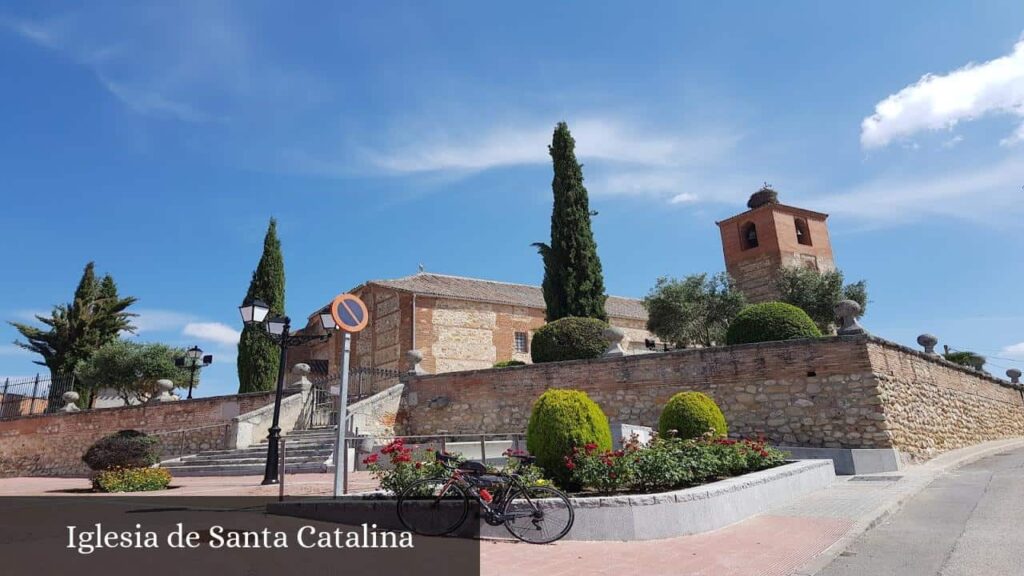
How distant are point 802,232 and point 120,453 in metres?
37.5

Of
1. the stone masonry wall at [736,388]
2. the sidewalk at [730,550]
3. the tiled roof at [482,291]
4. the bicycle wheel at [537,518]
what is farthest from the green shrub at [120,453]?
the tiled roof at [482,291]

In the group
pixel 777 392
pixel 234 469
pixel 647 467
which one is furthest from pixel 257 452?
pixel 777 392

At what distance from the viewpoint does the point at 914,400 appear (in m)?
13.4

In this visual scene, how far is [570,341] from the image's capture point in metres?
16.5

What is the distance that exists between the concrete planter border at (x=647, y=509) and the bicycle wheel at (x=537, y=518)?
185 millimetres

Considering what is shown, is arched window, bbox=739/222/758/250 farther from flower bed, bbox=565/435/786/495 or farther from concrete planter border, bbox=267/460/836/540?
concrete planter border, bbox=267/460/836/540

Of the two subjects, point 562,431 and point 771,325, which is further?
point 771,325

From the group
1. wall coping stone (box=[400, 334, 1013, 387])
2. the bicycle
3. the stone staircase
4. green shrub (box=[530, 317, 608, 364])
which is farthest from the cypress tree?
the bicycle

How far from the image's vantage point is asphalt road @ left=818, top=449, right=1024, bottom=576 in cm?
446

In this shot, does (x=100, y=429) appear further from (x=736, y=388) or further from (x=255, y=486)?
(x=736, y=388)

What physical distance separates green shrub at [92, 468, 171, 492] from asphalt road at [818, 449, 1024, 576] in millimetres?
12627

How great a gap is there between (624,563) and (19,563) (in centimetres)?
499

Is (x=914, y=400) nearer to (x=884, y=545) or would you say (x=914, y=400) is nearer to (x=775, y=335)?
(x=775, y=335)

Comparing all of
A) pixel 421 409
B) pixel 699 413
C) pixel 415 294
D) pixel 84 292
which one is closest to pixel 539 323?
pixel 415 294
